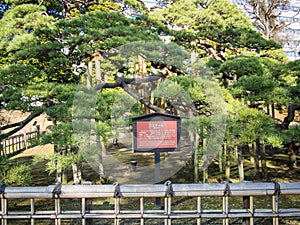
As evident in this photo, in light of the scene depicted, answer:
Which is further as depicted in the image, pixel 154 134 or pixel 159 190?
pixel 154 134

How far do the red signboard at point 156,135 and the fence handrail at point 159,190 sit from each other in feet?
3.87

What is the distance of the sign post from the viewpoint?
304 centimetres

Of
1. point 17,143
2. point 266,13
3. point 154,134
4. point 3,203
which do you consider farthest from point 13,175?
point 266,13

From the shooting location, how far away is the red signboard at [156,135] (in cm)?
304

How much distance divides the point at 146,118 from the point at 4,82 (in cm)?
167

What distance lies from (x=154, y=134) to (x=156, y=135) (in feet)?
0.08

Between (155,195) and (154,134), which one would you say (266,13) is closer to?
(154,134)

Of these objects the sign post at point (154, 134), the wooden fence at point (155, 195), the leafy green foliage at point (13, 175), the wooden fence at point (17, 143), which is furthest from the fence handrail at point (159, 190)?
the wooden fence at point (17, 143)

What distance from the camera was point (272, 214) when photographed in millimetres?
1899

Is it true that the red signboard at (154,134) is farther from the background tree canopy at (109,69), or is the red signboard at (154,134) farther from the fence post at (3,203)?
the fence post at (3,203)

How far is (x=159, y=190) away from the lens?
6.12 feet

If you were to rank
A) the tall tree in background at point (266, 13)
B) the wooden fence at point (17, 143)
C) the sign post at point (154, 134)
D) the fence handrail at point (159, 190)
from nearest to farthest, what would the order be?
1. the fence handrail at point (159, 190)
2. the sign post at point (154, 134)
3. the wooden fence at point (17, 143)
4. the tall tree in background at point (266, 13)

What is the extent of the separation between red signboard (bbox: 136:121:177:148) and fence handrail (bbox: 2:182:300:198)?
118 centimetres

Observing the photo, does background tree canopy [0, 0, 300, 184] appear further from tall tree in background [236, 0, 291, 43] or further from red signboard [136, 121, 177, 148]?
tall tree in background [236, 0, 291, 43]
